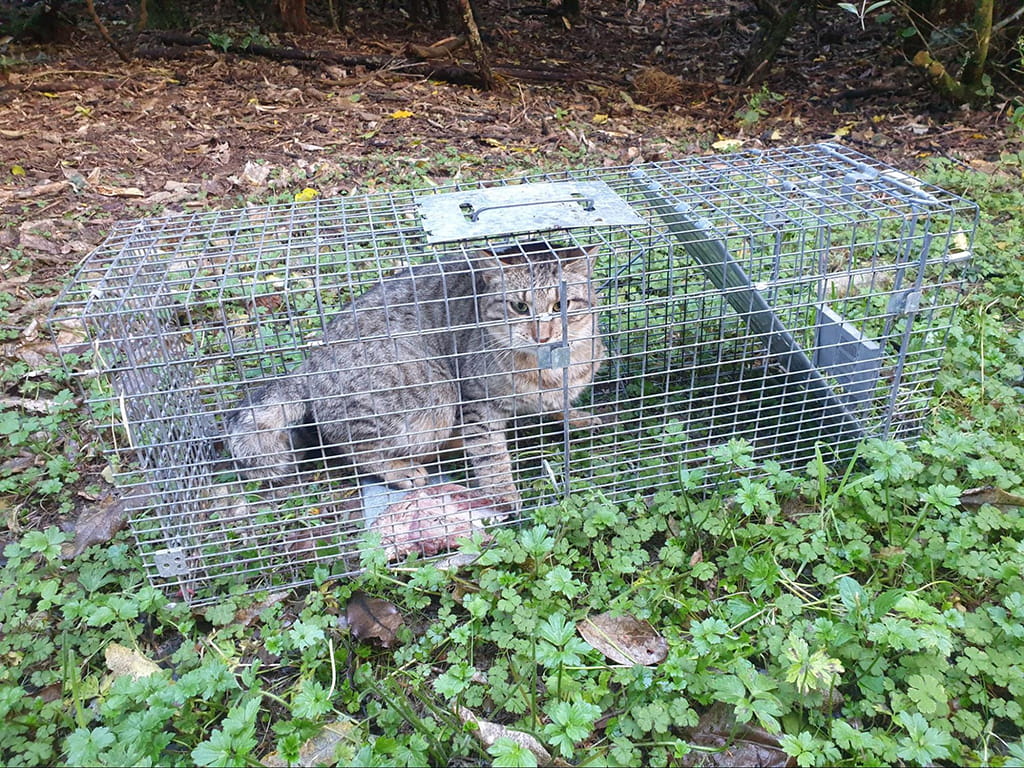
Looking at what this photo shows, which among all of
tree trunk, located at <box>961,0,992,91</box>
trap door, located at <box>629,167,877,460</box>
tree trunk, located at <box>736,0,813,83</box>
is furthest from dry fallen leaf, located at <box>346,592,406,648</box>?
tree trunk, located at <box>736,0,813,83</box>

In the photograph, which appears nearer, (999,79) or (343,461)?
(343,461)

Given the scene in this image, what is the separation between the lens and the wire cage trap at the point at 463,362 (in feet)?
8.73

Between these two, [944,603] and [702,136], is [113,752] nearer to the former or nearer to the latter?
[944,603]

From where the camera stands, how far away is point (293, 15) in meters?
8.78

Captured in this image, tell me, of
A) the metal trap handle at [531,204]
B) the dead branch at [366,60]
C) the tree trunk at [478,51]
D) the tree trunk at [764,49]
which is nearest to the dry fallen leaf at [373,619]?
the metal trap handle at [531,204]

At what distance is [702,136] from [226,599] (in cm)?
565

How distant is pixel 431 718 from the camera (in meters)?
2.27

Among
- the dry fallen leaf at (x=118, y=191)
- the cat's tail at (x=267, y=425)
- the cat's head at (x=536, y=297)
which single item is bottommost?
the cat's tail at (x=267, y=425)

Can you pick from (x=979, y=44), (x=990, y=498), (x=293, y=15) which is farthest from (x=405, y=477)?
(x=293, y=15)

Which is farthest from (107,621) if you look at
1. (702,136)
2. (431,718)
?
(702,136)

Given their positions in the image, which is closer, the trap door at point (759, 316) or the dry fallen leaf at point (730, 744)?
the dry fallen leaf at point (730, 744)

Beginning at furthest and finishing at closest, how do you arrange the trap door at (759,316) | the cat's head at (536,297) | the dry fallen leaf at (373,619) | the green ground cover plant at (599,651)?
the trap door at (759,316) < the cat's head at (536,297) < the dry fallen leaf at (373,619) < the green ground cover plant at (599,651)

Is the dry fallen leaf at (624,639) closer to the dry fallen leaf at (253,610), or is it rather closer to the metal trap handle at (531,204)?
the dry fallen leaf at (253,610)

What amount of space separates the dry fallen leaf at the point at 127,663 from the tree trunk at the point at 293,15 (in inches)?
319
